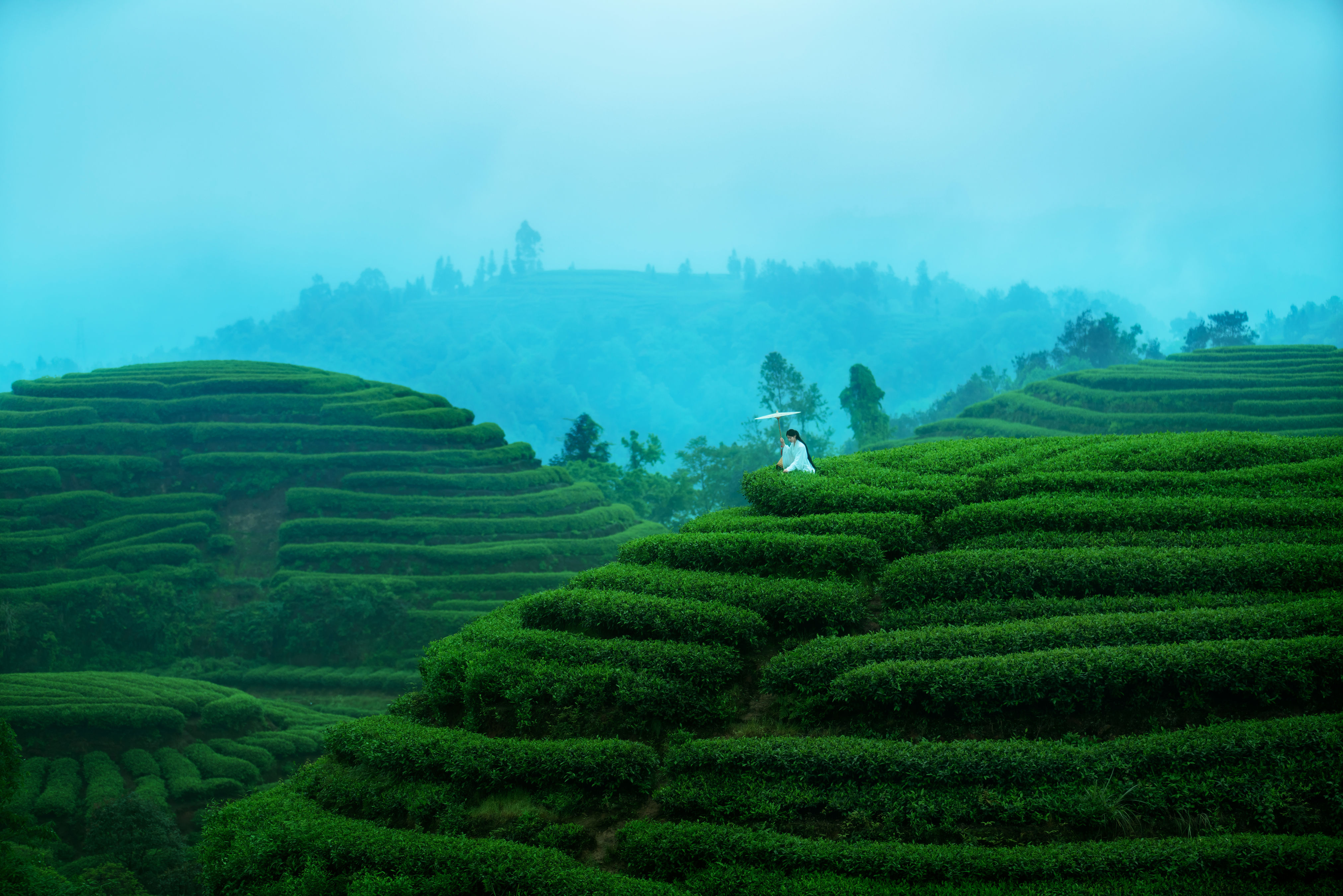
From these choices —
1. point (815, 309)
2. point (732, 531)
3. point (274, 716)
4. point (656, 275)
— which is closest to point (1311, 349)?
point (732, 531)

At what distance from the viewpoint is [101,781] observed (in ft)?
65.8

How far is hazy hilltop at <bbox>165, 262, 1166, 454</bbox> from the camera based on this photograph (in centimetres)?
10144

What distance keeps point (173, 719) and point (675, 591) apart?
19809 millimetres

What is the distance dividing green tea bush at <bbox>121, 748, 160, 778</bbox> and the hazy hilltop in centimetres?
7868

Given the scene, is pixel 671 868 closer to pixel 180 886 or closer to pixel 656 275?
pixel 180 886

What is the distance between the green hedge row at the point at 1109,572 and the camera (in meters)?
7.79

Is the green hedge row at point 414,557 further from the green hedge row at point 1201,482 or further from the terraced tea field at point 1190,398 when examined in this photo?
the green hedge row at point 1201,482

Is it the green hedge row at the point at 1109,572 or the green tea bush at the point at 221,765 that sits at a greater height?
the green hedge row at the point at 1109,572

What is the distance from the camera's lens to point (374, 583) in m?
30.2

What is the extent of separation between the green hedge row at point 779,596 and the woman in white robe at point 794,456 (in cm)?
301

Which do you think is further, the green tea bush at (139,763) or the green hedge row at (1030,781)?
the green tea bush at (139,763)

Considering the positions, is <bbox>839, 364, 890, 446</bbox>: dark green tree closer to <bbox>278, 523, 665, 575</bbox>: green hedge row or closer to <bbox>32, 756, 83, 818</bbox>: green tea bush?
<bbox>278, 523, 665, 575</bbox>: green hedge row

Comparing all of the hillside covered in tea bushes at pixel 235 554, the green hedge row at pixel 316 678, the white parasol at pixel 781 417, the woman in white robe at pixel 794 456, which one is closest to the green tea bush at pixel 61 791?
the hillside covered in tea bushes at pixel 235 554

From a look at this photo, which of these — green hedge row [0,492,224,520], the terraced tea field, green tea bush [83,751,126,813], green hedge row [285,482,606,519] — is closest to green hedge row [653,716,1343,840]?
green tea bush [83,751,126,813]
